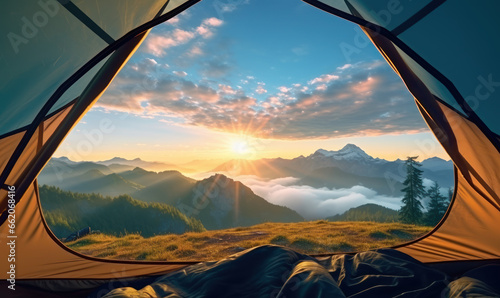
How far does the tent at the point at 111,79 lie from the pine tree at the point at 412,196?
52.4 ft

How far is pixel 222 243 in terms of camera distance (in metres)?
5.67

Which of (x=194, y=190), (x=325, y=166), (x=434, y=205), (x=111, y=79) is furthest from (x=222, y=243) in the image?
(x=325, y=166)

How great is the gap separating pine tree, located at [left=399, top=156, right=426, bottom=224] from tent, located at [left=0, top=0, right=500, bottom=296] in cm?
1596

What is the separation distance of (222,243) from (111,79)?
429 cm

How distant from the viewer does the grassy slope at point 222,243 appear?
5.03 meters

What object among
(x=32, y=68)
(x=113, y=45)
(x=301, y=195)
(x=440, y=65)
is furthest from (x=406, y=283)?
(x=301, y=195)

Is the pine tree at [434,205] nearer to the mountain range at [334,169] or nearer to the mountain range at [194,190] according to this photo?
the mountain range at [194,190]

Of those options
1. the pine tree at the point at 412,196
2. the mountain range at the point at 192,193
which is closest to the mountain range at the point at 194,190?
the mountain range at the point at 192,193

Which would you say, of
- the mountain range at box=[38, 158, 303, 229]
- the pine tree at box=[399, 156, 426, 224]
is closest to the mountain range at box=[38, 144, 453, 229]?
the mountain range at box=[38, 158, 303, 229]

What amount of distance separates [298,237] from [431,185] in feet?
40.6

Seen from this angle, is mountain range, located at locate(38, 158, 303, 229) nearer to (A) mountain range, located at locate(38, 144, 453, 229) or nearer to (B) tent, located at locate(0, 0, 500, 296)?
(A) mountain range, located at locate(38, 144, 453, 229)

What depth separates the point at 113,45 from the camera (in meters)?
1.94

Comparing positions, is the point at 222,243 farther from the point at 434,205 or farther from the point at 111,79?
the point at 434,205

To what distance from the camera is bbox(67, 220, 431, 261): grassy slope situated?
5031mm
